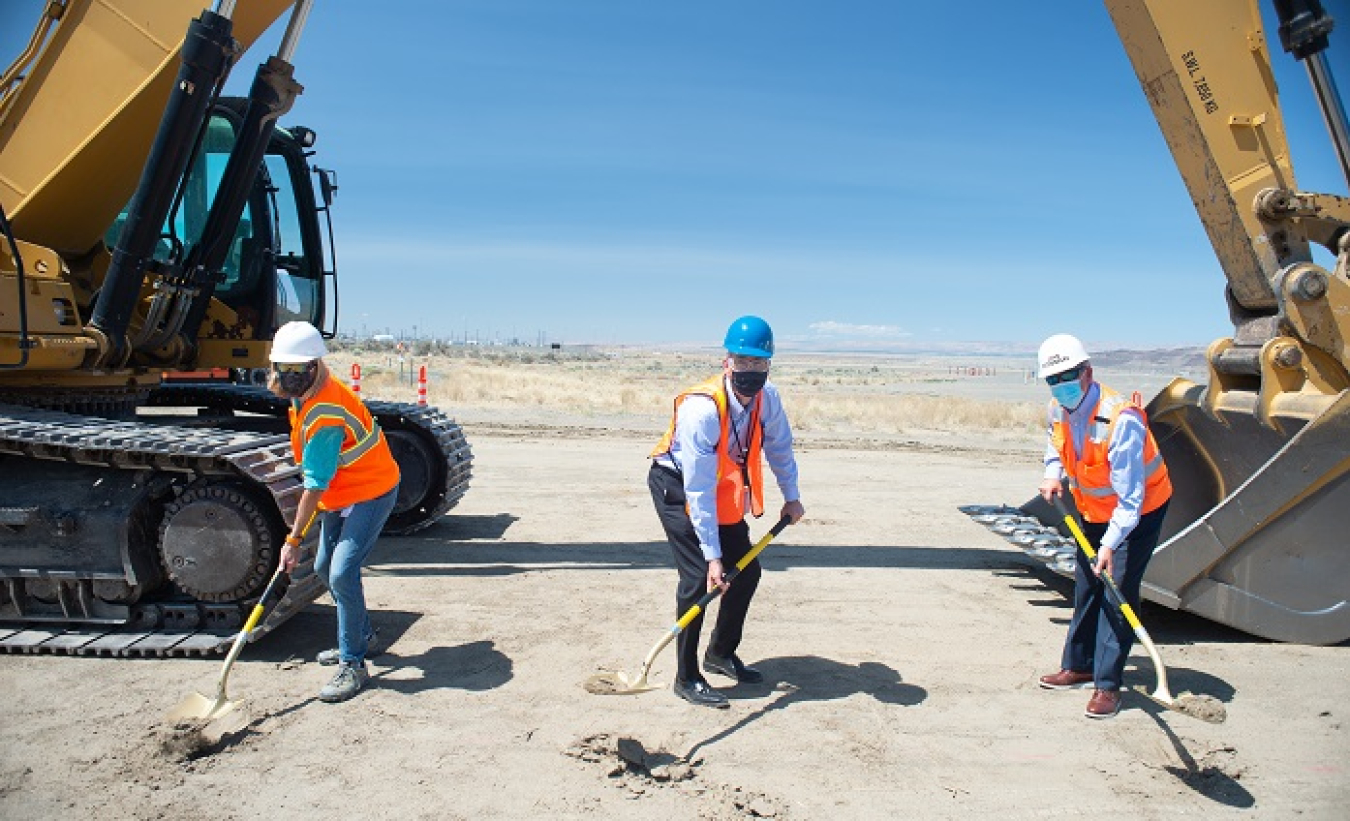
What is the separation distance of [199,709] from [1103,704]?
447 centimetres

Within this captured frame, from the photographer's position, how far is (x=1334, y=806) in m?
3.94

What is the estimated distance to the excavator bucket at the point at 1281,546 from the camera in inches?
218

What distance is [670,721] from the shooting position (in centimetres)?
459

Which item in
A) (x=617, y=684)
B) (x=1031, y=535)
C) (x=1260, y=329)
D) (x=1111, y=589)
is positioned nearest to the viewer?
(x=1111, y=589)

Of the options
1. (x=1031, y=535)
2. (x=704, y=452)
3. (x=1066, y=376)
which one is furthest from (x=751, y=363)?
(x=1031, y=535)

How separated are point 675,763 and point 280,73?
5.60 metres

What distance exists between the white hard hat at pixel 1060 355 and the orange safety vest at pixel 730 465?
1451mm

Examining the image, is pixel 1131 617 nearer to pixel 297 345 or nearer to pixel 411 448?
pixel 297 345

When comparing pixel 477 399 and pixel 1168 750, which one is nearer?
pixel 1168 750

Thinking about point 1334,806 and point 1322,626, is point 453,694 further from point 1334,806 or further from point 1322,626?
point 1322,626

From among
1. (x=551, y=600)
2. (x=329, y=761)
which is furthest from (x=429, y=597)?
(x=329, y=761)

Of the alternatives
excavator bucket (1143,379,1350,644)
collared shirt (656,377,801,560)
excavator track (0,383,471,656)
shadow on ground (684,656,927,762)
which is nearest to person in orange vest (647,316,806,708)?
collared shirt (656,377,801,560)

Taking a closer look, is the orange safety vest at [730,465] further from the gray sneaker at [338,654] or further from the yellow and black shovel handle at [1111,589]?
the gray sneaker at [338,654]

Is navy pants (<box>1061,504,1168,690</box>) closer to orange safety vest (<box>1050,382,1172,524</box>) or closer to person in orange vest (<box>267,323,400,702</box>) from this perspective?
orange safety vest (<box>1050,382,1172,524</box>)
